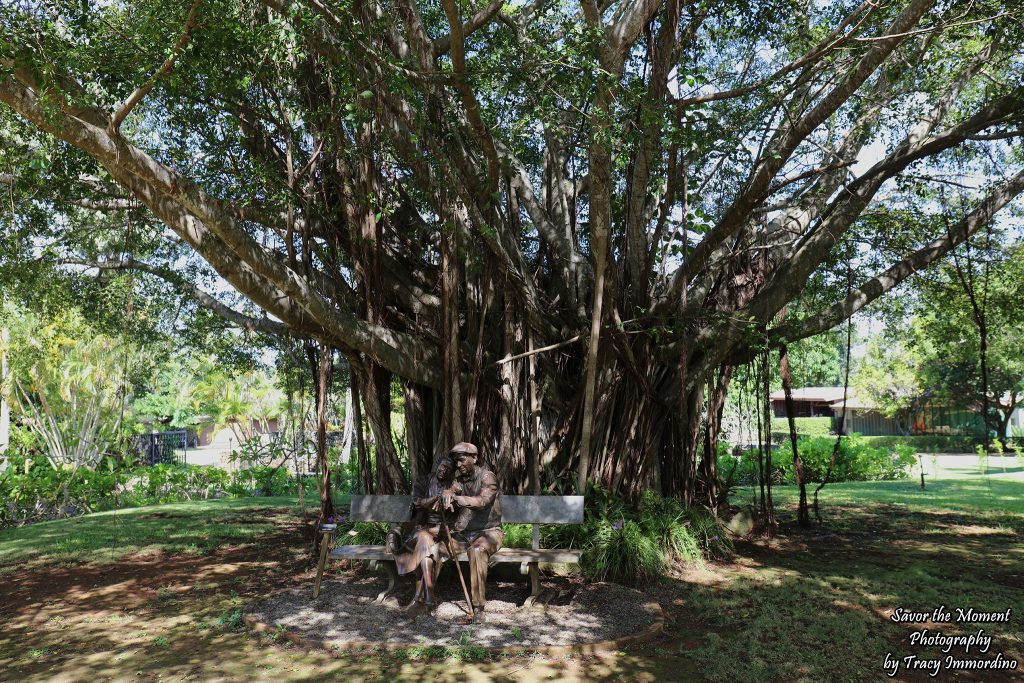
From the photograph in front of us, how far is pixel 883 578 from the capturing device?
5805 millimetres

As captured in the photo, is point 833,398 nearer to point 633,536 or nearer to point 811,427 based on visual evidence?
point 811,427

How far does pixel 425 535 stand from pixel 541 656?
126 cm

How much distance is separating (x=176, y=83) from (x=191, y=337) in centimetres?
715

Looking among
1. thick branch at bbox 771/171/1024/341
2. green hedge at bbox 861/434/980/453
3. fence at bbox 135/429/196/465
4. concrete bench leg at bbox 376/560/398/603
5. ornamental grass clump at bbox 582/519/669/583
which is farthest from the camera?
green hedge at bbox 861/434/980/453

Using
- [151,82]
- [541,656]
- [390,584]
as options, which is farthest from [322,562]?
[151,82]

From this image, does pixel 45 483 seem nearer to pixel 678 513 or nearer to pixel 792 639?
pixel 678 513

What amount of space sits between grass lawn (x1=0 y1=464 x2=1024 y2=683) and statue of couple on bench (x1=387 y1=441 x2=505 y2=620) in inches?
31.8

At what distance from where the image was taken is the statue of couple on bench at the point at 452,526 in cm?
504

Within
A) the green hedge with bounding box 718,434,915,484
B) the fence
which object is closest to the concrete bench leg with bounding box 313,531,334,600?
the green hedge with bounding box 718,434,915,484

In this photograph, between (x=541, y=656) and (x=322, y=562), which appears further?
(x=322, y=562)

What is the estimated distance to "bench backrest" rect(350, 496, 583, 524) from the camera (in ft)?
18.9

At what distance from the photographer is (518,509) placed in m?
5.82

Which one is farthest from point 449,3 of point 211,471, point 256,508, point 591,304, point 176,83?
point 211,471

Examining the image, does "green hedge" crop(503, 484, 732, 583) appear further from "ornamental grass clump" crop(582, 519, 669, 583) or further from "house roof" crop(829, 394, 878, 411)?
"house roof" crop(829, 394, 878, 411)
